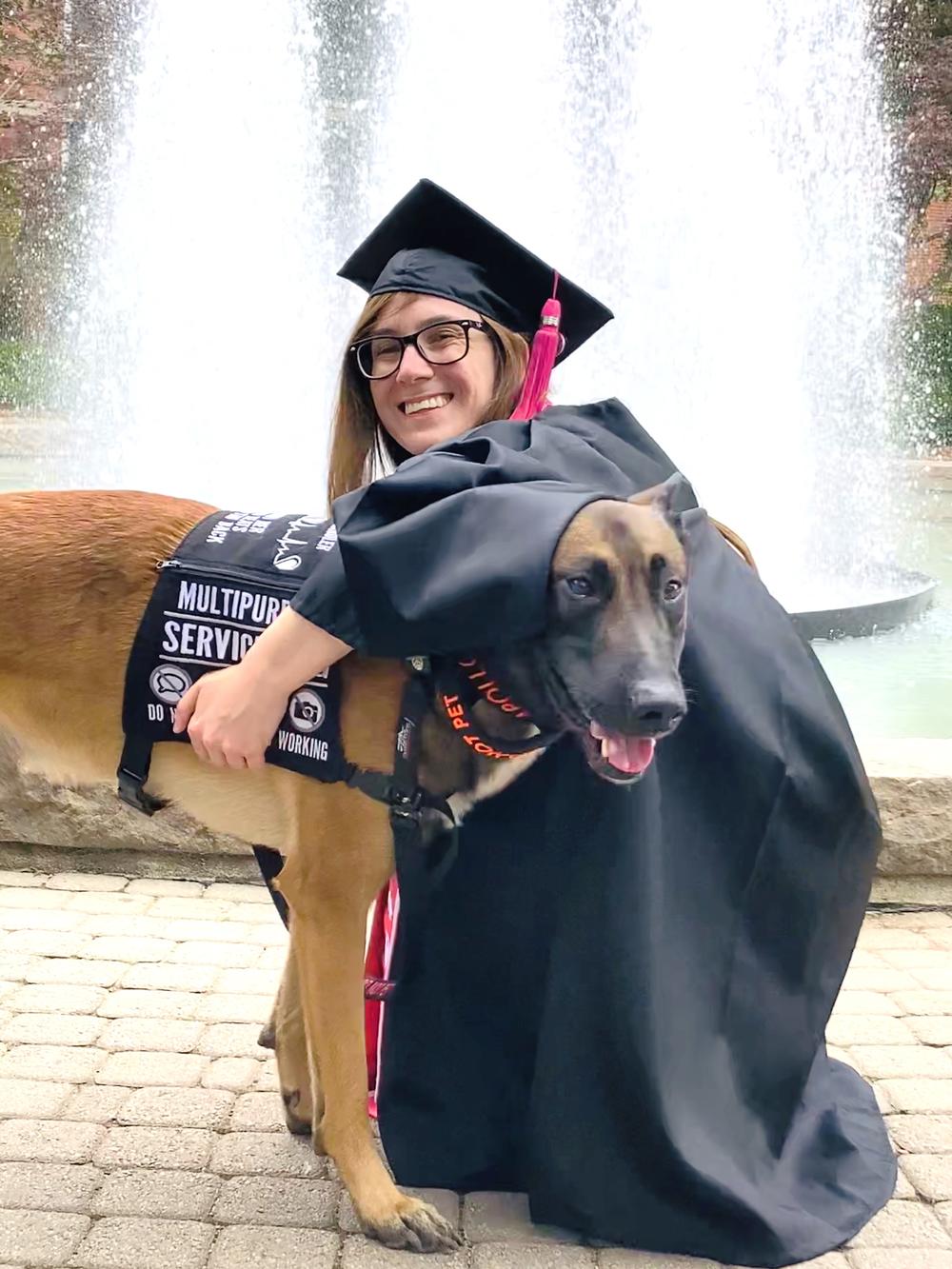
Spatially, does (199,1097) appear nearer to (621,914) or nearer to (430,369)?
(621,914)

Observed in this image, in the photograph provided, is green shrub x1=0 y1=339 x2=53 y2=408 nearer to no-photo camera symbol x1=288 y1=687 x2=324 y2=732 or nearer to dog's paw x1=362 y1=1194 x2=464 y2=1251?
no-photo camera symbol x1=288 y1=687 x2=324 y2=732

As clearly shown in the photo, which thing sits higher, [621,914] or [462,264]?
[462,264]

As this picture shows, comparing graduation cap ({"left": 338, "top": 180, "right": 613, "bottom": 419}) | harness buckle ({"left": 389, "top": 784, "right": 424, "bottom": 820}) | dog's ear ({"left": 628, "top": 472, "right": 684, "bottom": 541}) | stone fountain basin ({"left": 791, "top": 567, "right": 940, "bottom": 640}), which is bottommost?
stone fountain basin ({"left": 791, "top": 567, "right": 940, "bottom": 640})

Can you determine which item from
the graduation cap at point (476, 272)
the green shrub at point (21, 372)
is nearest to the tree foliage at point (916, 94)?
the green shrub at point (21, 372)

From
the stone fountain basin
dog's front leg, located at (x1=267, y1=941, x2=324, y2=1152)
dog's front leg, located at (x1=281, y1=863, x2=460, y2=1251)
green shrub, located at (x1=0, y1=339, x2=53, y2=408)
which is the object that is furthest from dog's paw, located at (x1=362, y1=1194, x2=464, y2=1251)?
green shrub, located at (x1=0, y1=339, x2=53, y2=408)

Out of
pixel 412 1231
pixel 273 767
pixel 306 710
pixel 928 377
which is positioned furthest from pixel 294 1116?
pixel 928 377

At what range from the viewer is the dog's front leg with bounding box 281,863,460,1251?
7.20 ft

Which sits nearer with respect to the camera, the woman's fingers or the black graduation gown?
the woman's fingers

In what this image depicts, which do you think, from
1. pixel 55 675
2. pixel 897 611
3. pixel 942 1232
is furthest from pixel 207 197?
pixel 942 1232

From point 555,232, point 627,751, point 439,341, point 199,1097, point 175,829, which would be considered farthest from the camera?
point 555,232

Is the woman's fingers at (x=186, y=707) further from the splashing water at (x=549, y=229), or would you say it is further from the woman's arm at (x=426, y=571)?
the splashing water at (x=549, y=229)

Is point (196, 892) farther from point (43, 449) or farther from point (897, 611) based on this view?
point (43, 449)

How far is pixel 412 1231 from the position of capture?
2256mm

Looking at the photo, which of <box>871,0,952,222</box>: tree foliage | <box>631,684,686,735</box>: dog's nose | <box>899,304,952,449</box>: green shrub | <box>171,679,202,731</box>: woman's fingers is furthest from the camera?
<box>899,304,952,449</box>: green shrub
